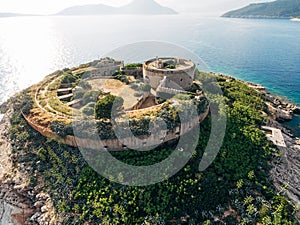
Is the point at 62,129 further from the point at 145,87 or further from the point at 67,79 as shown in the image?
the point at 67,79

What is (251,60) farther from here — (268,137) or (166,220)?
(166,220)

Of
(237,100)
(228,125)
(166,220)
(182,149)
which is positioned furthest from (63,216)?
(237,100)

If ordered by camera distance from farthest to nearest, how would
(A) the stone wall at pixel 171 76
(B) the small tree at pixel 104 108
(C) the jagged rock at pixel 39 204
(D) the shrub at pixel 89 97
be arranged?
(A) the stone wall at pixel 171 76
(D) the shrub at pixel 89 97
(B) the small tree at pixel 104 108
(C) the jagged rock at pixel 39 204

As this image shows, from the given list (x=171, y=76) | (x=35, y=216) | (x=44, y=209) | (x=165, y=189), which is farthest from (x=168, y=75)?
(x=35, y=216)

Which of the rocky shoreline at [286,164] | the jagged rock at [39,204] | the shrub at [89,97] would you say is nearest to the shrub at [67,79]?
the shrub at [89,97]

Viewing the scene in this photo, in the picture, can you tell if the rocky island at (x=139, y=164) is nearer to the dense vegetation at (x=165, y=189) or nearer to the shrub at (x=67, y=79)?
the dense vegetation at (x=165, y=189)

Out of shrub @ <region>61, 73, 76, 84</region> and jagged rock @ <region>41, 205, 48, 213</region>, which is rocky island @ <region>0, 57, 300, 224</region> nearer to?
jagged rock @ <region>41, 205, 48, 213</region>
